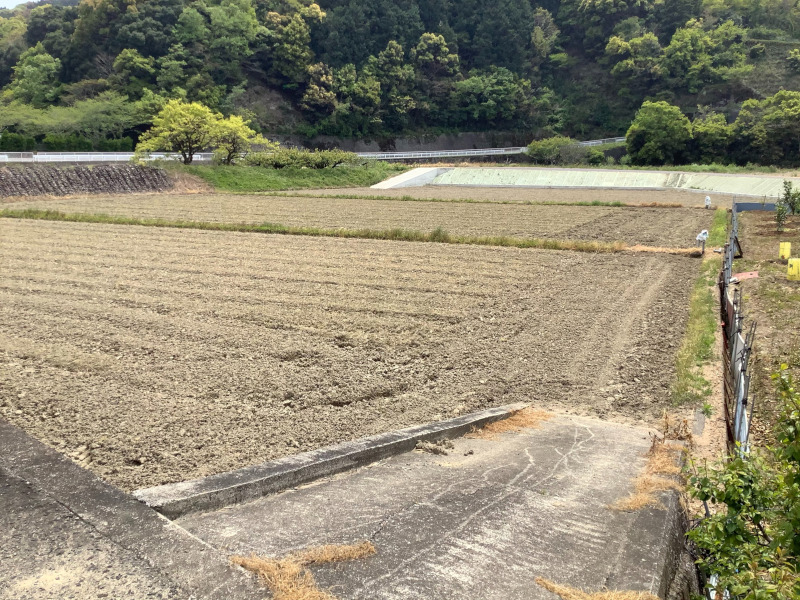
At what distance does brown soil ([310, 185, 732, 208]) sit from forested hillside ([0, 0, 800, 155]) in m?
23.3

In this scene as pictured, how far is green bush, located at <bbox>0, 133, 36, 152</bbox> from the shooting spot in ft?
128

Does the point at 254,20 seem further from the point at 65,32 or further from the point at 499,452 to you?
the point at 499,452

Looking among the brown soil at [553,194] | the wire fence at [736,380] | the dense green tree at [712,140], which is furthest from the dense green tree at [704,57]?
the wire fence at [736,380]

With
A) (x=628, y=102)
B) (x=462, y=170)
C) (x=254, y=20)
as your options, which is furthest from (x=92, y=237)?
(x=628, y=102)

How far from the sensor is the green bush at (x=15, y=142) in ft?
128

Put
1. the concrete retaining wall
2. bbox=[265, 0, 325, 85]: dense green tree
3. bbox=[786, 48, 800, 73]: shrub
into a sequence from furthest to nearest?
bbox=[265, 0, 325, 85]: dense green tree → bbox=[786, 48, 800, 73]: shrub → the concrete retaining wall

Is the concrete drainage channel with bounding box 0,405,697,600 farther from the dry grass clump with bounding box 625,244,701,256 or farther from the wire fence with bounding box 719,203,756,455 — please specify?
the dry grass clump with bounding box 625,244,701,256

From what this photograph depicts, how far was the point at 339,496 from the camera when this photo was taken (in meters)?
4.34

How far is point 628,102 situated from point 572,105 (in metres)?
6.31

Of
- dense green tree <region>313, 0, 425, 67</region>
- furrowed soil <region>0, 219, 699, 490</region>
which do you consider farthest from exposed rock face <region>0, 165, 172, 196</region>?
dense green tree <region>313, 0, 425, 67</region>

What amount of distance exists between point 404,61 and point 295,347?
64.9m

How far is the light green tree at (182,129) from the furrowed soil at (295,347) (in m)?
26.6

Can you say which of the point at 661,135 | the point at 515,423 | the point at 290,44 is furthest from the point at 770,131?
the point at 515,423

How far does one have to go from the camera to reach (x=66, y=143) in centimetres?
4259
